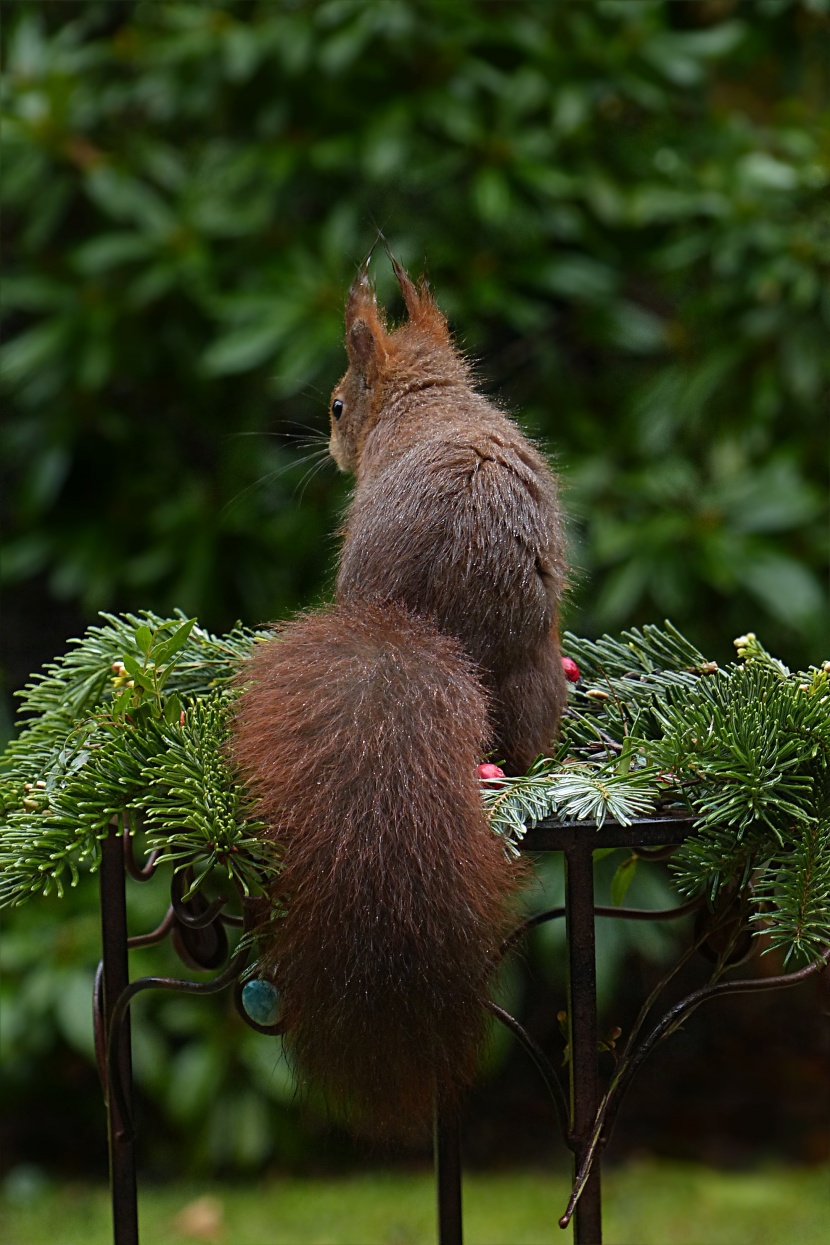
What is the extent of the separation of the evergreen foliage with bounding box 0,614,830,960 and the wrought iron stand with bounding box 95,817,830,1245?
0.03 m

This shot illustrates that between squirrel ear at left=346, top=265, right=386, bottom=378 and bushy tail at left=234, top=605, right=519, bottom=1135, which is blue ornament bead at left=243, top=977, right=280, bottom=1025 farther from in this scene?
squirrel ear at left=346, top=265, right=386, bottom=378

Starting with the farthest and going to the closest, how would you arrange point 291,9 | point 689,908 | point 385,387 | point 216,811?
point 291,9 → point 385,387 → point 689,908 → point 216,811

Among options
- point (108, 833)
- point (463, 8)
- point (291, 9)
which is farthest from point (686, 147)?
point (108, 833)

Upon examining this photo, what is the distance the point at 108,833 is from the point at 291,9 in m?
1.57

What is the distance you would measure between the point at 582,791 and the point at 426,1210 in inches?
58.2

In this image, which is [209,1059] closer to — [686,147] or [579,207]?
[579,207]

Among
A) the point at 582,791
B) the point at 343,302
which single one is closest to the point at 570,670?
the point at 582,791

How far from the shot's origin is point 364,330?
1.17 meters

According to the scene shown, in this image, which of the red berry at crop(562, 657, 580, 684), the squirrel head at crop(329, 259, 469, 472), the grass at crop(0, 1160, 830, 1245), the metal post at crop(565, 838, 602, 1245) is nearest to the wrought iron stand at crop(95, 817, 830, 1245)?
the metal post at crop(565, 838, 602, 1245)

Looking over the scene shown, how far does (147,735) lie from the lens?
93 centimetres

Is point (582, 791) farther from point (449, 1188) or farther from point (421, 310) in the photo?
point (421, 310)

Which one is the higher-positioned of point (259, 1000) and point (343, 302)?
point (343, 302)

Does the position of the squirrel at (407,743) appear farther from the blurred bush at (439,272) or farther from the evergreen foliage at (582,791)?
the blurred bush at (439,272)

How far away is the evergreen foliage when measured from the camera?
846 mm
